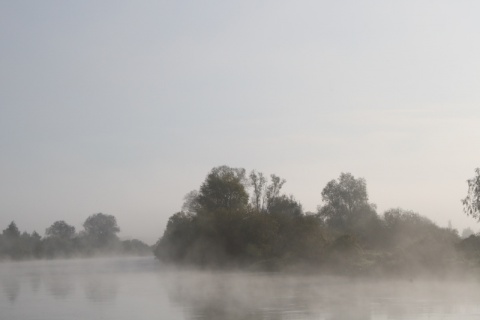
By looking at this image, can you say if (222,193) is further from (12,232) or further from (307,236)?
(12,232)

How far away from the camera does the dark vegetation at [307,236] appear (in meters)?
47.0

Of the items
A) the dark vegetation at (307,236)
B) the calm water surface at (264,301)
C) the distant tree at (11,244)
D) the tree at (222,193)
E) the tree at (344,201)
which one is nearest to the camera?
the calm water surface at (264,301)

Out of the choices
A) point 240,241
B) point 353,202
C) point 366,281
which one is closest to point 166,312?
point 366,281

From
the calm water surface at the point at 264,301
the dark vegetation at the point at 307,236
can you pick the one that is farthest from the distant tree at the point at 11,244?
the calm water surface at the point at 264,301

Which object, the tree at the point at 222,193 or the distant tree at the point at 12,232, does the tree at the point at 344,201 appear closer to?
the tree at the point at 222,193

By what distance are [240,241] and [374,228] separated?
17.2 metres

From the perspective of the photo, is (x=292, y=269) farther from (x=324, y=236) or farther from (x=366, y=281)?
(x=366, y=281)

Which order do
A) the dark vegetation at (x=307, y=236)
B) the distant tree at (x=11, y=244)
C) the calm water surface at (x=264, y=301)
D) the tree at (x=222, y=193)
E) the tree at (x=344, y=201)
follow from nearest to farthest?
1. the calm water surface at (x=264, y=301)
2. the dark vegetation at (x=307, y=236)
3. the tree at (x=222, y=193)
4. the tree at (x=344, y=201)
5. the distant tree at (x=11, y=244)

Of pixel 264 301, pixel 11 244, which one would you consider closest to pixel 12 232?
pixel 11 244

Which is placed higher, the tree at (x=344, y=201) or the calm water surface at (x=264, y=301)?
the tree at (x=344, y=201)

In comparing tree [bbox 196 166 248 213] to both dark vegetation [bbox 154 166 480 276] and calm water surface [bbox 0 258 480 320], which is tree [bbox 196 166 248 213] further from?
calm water surface [bbox 0 258 480 320]

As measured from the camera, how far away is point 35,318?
2700 cm

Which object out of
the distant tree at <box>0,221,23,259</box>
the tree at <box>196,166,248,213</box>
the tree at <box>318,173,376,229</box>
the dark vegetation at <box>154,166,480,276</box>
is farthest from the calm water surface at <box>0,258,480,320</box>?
the distant tree at <box>0,221,23,259</box>

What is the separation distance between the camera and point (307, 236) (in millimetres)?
62312
